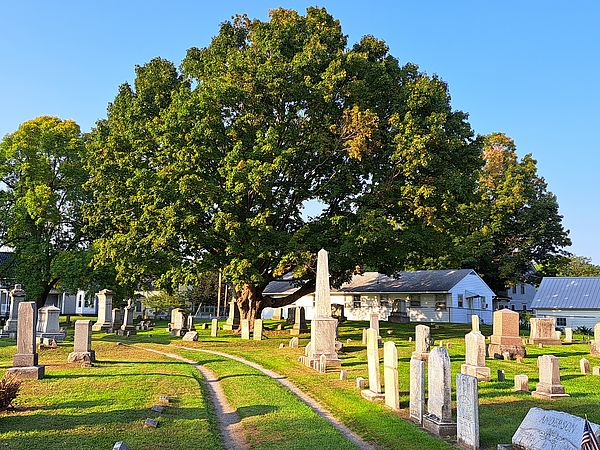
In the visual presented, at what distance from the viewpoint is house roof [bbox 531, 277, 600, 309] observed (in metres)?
45.0

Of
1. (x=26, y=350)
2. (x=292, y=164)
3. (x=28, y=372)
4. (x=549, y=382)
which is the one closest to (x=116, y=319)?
(x=292, y=164)

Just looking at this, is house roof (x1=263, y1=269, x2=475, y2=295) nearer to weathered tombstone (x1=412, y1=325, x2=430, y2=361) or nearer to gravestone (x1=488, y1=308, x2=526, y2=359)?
gravestone (x1=488, y1=308, x2=526, y2=359)

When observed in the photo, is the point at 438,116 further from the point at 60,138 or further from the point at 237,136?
the point at 60,138

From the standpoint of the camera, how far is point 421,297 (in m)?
52.3

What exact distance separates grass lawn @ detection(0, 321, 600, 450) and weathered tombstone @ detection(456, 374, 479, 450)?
12.8 inches

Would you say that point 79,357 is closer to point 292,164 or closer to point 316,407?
point 316,407

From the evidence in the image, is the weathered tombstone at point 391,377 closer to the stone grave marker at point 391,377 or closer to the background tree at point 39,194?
the stone grave marker at point 391,377

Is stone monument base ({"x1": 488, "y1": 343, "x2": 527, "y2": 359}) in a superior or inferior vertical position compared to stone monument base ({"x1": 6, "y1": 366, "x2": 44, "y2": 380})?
inferior

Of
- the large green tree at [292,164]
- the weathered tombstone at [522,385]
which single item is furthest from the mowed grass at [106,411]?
the large green tree at [292,164]

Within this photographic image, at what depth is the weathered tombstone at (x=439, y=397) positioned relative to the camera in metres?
11.3

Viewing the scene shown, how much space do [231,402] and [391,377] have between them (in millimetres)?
3969

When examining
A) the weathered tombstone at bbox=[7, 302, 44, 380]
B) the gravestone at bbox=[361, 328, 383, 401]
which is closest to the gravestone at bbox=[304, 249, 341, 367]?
the gravestone at bbox=[361, 328, 383, 401]

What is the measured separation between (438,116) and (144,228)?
619 inches

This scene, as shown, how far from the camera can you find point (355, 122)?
→ 90.6 feet
